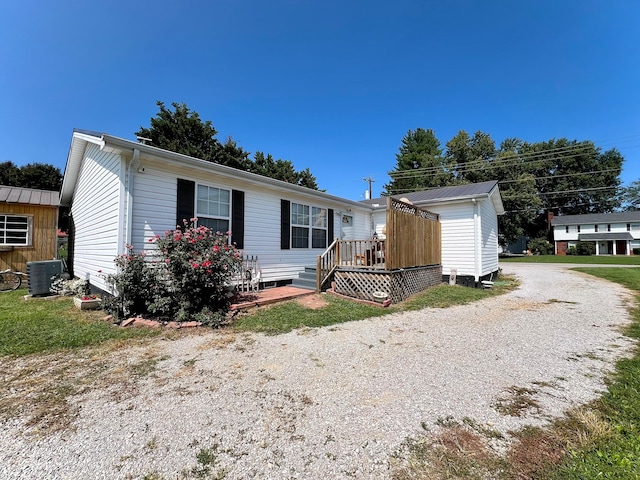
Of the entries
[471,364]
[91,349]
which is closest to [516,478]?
[471,364]

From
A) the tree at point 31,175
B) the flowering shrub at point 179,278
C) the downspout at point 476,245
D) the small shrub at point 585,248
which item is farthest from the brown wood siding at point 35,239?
the small shrub at point 585,248

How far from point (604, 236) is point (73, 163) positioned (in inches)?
2062

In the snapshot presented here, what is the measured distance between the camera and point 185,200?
21.5 ft

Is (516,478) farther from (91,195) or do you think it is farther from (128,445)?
Answer: (91,195)

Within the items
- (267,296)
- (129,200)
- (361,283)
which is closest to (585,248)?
(361,283)

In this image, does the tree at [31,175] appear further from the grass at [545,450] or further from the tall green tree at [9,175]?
the grass at [545,450]

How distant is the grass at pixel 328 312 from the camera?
523 cm

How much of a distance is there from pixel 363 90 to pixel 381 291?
38.6 feet

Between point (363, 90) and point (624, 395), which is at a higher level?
point (363, 90)

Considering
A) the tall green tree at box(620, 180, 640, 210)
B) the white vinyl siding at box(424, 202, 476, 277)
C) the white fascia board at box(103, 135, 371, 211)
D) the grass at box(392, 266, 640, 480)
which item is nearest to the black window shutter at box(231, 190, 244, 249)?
the white fascia board at box(103, 135, 371, 211)

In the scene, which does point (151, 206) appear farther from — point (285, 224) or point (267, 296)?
point (285, 224)

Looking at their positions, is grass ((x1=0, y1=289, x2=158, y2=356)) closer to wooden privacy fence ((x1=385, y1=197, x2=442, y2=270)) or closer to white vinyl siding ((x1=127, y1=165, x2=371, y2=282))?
white vinyl siding ((x1=127, y1=165, x2=371, y2=282))

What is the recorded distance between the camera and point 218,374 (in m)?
3.24

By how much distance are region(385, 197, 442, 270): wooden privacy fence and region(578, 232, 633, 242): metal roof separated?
130 ft
